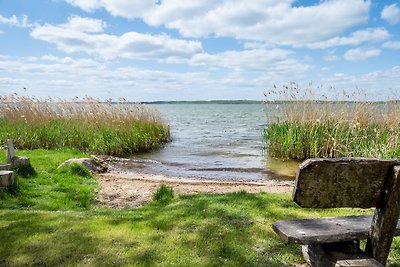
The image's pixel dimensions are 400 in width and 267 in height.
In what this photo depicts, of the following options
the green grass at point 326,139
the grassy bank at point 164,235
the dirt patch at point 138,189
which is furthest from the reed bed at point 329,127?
the grassy bank at point 164,235

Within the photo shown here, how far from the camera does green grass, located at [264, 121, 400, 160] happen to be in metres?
11.7

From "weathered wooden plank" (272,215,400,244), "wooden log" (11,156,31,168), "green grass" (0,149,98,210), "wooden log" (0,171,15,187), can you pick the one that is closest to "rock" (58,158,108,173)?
"green grass" (0,149,98,210)

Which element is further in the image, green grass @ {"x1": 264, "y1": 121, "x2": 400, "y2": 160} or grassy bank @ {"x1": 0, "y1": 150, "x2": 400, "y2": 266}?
green grass @ {"x1": 264, "y1": 121, "x2": 400, "y2": 160}

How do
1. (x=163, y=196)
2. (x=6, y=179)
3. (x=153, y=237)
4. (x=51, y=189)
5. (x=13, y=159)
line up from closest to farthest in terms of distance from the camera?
1. (x=153, y=237)
2. (x=163, y=196)
3. (x=6, y=179)
4. (x=51, y=189)
5. (x=13, y=159)

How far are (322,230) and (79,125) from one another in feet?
46.1

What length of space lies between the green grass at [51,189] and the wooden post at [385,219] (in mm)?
5301

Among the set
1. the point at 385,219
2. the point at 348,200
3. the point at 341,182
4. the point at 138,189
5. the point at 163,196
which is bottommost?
the point at 138,189

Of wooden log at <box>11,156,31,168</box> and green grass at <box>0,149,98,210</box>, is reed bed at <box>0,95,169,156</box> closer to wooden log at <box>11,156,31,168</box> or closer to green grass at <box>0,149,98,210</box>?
green grass at <box>0,149,98,210</box>

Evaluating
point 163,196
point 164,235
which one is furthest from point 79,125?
point 164,235

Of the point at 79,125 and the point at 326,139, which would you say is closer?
the point at 326,139

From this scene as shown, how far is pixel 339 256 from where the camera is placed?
2.89 m

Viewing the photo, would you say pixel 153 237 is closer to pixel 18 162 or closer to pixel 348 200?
pixel 348 200

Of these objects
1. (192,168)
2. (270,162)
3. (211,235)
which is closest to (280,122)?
(270,162)

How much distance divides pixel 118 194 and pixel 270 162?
291 inches
